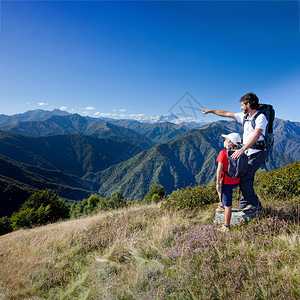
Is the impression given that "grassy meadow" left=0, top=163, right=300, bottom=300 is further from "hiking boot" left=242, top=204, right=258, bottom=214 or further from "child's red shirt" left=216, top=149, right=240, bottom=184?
"child's red shirt" left=216, top=149, right=240, bottom=184

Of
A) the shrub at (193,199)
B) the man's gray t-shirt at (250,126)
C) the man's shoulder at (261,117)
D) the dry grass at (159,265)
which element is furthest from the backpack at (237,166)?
the shrub at (193,199)

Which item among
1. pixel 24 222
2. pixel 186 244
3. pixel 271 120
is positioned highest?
pixel 271 120

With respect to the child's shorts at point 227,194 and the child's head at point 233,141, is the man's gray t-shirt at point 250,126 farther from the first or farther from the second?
the child's shorts at point 227,194

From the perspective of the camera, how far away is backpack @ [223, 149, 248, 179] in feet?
11.7

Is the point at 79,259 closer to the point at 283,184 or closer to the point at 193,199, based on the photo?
the point at 193,199

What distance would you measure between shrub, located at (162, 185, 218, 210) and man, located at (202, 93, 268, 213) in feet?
6.64

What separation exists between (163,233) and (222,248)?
52.2 inches

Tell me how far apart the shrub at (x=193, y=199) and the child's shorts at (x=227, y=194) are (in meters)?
2.12

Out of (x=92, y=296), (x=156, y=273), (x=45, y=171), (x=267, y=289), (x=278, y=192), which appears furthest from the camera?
(x=45, y=171)

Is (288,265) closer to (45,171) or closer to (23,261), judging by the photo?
(23,261)

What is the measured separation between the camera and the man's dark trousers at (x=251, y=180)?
3.59 meters

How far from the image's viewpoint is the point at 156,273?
273 centimetres

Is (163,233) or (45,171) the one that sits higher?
(163,233)

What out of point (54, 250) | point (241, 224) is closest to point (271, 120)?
point (241, 224)
